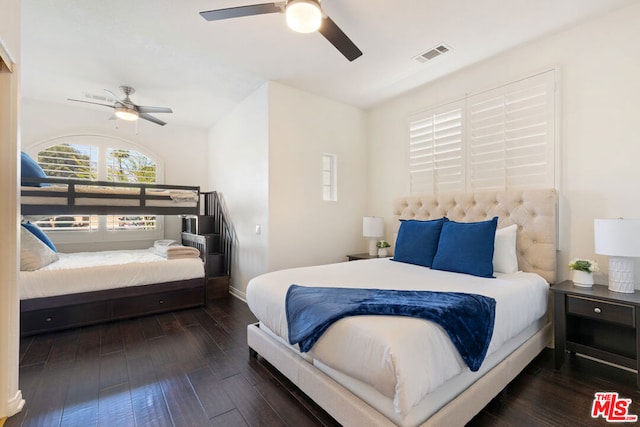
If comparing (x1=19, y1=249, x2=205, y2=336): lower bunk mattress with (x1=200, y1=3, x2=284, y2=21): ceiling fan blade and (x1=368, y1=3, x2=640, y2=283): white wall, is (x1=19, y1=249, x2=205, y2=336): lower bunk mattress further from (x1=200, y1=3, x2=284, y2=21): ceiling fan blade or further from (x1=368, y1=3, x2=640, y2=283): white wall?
(x1=368, y1=3, x2=640, y2=283): white wall

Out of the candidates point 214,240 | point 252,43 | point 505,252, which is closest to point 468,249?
point 505,252

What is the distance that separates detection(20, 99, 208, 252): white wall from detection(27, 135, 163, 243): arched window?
0.10m

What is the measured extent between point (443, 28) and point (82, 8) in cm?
303

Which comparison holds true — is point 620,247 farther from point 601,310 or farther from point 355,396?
point 355,396

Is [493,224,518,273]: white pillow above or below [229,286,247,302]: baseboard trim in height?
above

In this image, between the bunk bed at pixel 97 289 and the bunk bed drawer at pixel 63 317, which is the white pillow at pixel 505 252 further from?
the bunk bed drawer at pixel 63 317

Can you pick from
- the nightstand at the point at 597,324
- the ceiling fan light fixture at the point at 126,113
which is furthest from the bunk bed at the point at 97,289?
the nightstand at the point at 597,324

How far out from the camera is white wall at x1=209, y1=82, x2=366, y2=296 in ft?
11.8

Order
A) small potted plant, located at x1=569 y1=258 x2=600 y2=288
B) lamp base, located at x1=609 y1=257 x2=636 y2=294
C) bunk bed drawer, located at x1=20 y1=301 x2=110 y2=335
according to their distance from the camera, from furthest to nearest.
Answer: bunk bed drawer, located at x1=20 y1=301 x2=110 y2=335 < small potted plant, located at x1=569 y1=258 x2=600 y2=288 < lamp base, located at x1=609 y1=257 x2=636 y2=294

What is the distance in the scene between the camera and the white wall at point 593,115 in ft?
7.34

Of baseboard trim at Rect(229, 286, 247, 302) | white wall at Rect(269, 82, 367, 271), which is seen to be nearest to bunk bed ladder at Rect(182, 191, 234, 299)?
baseboard trim at Rect(229, 286, 247, 302)

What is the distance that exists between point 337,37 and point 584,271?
2626mm

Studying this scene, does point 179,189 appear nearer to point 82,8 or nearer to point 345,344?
point 82,8

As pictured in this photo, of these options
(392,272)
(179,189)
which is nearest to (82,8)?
(179,189)
